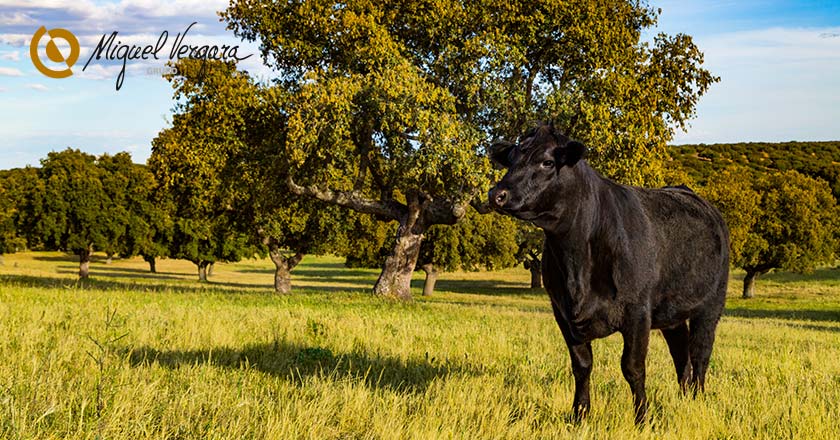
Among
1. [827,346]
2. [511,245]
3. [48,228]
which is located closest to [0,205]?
[48,228]

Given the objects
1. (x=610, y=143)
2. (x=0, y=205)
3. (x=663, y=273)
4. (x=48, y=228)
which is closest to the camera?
(x=663, y=273)

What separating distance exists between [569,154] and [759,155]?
547ft

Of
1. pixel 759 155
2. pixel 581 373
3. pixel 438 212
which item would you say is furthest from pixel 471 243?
pixel 759 155

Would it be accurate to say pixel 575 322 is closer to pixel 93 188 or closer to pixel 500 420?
pixel 500 420

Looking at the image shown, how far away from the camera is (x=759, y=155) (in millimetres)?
153125

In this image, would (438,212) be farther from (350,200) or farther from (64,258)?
(64,258)

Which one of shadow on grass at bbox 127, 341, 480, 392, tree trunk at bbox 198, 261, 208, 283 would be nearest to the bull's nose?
shadow on grass at bbox 127, 341, 480, 392

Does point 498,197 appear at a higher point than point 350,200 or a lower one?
lower

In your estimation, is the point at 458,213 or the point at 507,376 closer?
the point at 507,376

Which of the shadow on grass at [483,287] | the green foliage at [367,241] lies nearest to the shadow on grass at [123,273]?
the green foliage at [367,241]

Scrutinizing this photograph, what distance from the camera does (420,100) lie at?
21.7 metres

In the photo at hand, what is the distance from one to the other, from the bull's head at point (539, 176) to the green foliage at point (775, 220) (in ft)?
174

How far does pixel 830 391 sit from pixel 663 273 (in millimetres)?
3642

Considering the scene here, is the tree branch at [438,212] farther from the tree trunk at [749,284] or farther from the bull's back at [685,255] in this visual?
the tree trunk at [749,284]
